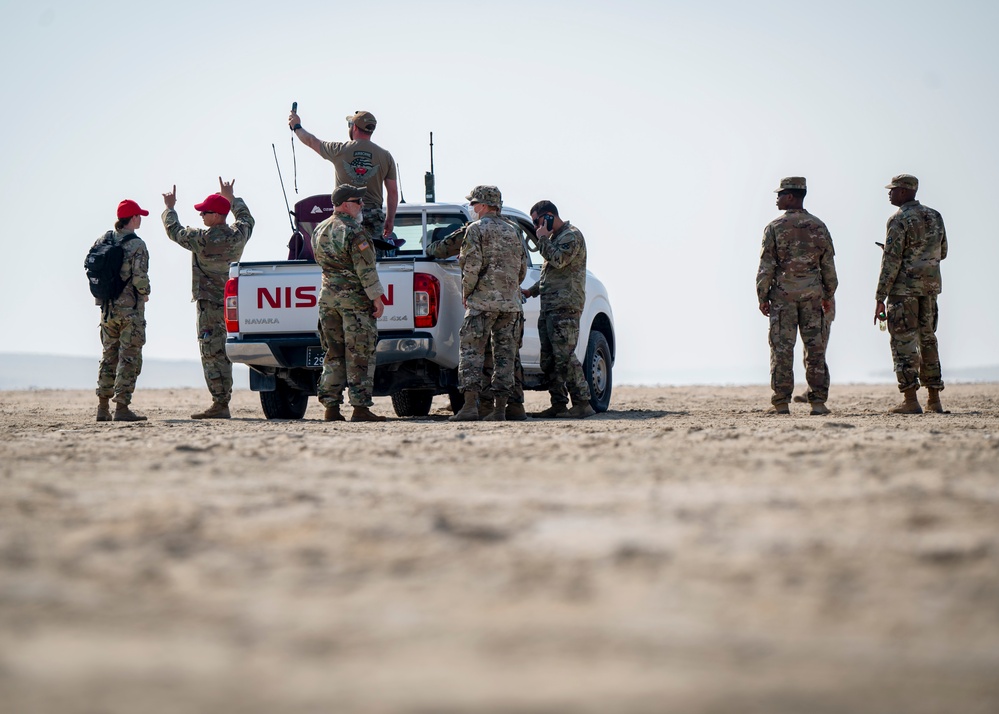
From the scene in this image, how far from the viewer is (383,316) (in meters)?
10.0

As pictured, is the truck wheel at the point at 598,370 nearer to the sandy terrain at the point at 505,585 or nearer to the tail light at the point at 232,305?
the tail light at the point at 232,305

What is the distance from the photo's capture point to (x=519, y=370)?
410 inches

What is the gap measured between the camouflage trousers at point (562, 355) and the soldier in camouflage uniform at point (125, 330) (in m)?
3.48

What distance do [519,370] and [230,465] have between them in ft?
14.8

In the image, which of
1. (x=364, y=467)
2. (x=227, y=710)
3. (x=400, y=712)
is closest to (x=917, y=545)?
(x=400, y=712)

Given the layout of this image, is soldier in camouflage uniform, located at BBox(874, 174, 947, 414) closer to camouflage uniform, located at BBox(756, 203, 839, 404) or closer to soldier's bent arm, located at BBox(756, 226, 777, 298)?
camouflage uniform, located at BBox(756, 203, 839, 404)

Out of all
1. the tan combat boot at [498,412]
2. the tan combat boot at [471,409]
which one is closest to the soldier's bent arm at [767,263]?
the tan combat boot at [498,412]

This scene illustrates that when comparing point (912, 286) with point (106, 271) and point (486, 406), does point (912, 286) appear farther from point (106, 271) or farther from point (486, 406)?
point (106, 271)

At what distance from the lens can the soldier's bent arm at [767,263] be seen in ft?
36.3

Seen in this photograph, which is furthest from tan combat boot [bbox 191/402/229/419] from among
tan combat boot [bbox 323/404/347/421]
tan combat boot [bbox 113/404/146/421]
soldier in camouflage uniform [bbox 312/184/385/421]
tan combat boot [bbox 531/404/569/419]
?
tan combat boot [bbox 531/404/569/419]

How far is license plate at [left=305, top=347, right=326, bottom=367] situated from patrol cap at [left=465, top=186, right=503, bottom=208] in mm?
1727

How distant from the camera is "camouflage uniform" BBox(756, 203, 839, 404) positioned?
10977mm

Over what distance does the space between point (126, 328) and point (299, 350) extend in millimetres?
1683

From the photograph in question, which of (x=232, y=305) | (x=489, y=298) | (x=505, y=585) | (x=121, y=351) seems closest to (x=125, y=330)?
(x=121, y=351)
